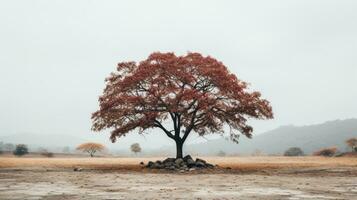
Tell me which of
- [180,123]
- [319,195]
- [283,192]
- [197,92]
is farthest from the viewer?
[180,123]

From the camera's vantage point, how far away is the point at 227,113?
159 feet

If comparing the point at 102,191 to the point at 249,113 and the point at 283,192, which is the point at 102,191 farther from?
the point at 249,113

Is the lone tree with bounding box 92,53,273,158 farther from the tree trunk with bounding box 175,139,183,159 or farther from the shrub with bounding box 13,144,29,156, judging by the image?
the shrub with bounding box 13,144,29,156

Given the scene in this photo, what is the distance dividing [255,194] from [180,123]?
97.0 ft

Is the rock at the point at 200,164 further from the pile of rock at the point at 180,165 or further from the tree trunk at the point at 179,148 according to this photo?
the tree trunk at the point at 179,148

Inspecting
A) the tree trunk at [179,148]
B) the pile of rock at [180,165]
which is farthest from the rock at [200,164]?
the tree trunk at [179,148]

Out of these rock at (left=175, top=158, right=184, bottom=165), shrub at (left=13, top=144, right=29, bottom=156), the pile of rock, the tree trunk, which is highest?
shrub at (left=13, top=144, right=29, bottom=156)

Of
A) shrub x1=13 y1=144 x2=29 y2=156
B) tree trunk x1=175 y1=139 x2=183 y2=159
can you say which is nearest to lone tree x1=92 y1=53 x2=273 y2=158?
tree trunk x1=175 y1=139 x2=183 y2=159

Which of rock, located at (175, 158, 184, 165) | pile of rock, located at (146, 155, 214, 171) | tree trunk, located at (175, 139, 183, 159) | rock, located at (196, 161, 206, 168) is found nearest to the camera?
pile of rock, located at (146, 155, 214, 171)

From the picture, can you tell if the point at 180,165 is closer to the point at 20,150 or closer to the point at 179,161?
the point at 179,161

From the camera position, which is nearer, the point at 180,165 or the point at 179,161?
the point at 180,165

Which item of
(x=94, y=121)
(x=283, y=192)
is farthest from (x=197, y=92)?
(x=283, y=192)

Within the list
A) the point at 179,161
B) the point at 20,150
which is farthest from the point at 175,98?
the point at 20,150

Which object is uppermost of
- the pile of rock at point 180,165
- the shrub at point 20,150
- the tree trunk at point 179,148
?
the shrub at point 20,150
